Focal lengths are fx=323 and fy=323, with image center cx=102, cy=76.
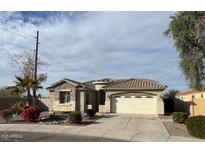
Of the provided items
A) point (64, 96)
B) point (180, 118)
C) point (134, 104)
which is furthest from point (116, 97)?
point (180, 118)

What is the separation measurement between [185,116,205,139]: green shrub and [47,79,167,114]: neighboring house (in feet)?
52.3

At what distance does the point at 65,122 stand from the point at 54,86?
12353mm

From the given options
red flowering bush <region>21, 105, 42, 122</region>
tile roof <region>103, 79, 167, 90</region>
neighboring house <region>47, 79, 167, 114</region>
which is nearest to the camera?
red flowering bush <region>21, 105, 42, 122</region>

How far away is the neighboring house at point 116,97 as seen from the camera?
32.8 meters

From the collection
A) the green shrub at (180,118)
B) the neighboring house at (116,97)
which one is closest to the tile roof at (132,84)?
the neighboring house at (116,97)

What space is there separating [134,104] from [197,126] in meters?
17.9

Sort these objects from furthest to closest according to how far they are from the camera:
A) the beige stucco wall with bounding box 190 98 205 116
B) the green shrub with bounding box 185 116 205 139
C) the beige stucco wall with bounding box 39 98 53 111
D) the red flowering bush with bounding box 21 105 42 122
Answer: the beige stucco wall with bounding box 39 98 53 111
the beige stucco wall with bounding box 190 98 205 116
the red flowering bush with bounding box 21 105 42 122
the green shrub with bounding box 185 116 205 139

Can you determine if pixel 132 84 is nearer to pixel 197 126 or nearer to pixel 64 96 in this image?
pixel 64 96

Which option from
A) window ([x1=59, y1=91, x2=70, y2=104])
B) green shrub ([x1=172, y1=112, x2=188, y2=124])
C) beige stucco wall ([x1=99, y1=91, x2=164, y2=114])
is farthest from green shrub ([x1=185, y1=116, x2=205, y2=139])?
window ([x1=59, y1=91, x2=70, y2=104])

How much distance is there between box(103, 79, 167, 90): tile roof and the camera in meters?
32.9

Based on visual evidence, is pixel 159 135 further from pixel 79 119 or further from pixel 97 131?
pixel 79 119

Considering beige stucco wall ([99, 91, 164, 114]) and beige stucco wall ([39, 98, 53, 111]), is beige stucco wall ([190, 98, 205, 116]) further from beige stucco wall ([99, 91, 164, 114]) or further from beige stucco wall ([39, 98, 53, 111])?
beige stucco wall ([39, 98, 53, 111])

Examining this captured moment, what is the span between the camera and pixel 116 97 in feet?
112
